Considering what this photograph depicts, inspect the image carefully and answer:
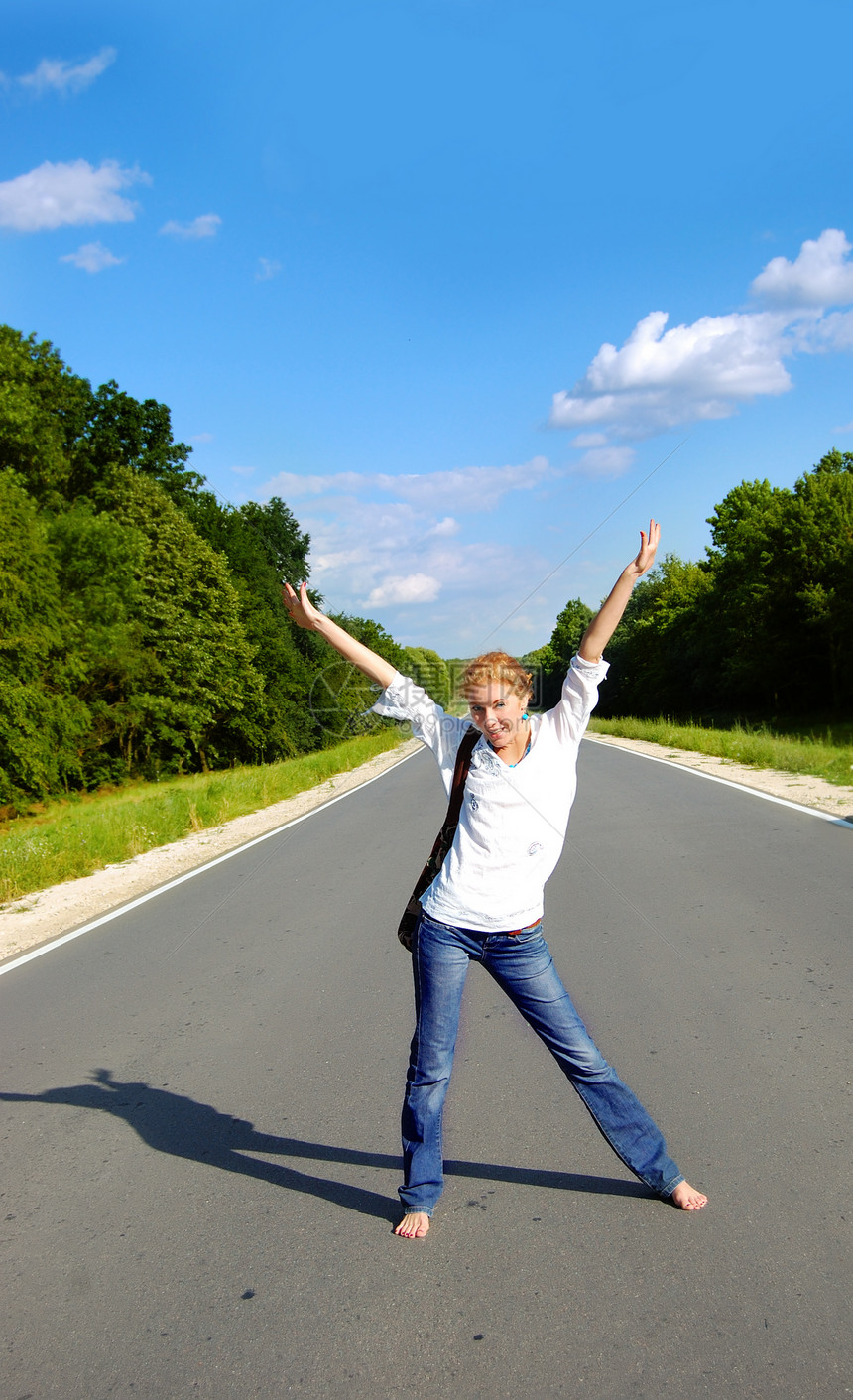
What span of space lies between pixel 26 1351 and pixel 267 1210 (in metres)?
0.95

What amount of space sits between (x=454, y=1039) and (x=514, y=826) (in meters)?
0.74

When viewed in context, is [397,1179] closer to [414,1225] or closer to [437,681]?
[414,1225]

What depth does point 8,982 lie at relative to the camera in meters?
7.30

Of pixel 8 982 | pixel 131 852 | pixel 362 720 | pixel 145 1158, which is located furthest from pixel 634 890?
pixel 362 720

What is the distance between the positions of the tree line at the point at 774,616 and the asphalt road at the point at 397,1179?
34949 millimetres

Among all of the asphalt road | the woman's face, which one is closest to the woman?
the woman's face

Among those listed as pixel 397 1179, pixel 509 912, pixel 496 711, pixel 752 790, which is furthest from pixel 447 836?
pixel 752 790

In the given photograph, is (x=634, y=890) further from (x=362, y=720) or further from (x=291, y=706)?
(x=362, y=720)

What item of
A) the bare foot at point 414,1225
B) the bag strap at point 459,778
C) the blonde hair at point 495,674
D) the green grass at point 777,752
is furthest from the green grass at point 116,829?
the green grass at point 777,752

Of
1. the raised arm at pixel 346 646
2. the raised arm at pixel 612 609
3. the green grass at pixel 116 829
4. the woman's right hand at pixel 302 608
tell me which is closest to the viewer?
the raised arm at pixel 612 609

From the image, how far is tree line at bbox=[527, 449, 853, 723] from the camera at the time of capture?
52.9 meters

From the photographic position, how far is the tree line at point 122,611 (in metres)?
27.9

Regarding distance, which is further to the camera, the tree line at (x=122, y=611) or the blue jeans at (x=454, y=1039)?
the tree line at (x=122, y=611)

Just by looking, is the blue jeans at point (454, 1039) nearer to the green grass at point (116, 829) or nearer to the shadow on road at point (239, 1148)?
the shadow on road at point (239, 1148)
